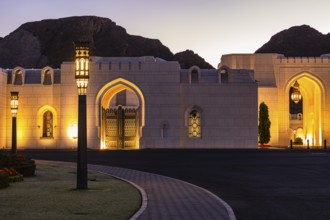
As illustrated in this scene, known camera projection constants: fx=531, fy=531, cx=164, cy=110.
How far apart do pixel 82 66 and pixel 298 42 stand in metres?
146

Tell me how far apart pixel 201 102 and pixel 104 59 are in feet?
27.3

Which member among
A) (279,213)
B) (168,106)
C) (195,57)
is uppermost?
(195,57)

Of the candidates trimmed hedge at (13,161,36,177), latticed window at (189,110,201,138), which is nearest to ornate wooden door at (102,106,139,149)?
latticed window at (189,110,201,138)

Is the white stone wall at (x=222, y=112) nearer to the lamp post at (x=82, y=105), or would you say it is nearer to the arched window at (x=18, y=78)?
the arched window at (x=18, y=78)

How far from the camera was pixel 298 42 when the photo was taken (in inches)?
6043

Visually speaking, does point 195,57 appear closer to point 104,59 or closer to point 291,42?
point 291,42

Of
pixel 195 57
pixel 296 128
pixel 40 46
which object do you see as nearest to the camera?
pixel 296 128

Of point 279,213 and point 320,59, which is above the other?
point 320,59

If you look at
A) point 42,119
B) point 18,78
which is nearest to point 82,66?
point 42,119

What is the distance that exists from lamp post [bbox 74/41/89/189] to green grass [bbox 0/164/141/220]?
48cm

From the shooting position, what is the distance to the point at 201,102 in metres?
40.1

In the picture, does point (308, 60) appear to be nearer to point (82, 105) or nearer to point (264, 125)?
point (264, 125)

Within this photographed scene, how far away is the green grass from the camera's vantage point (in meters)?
9.89

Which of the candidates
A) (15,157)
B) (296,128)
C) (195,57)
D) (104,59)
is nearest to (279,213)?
(15,157)
